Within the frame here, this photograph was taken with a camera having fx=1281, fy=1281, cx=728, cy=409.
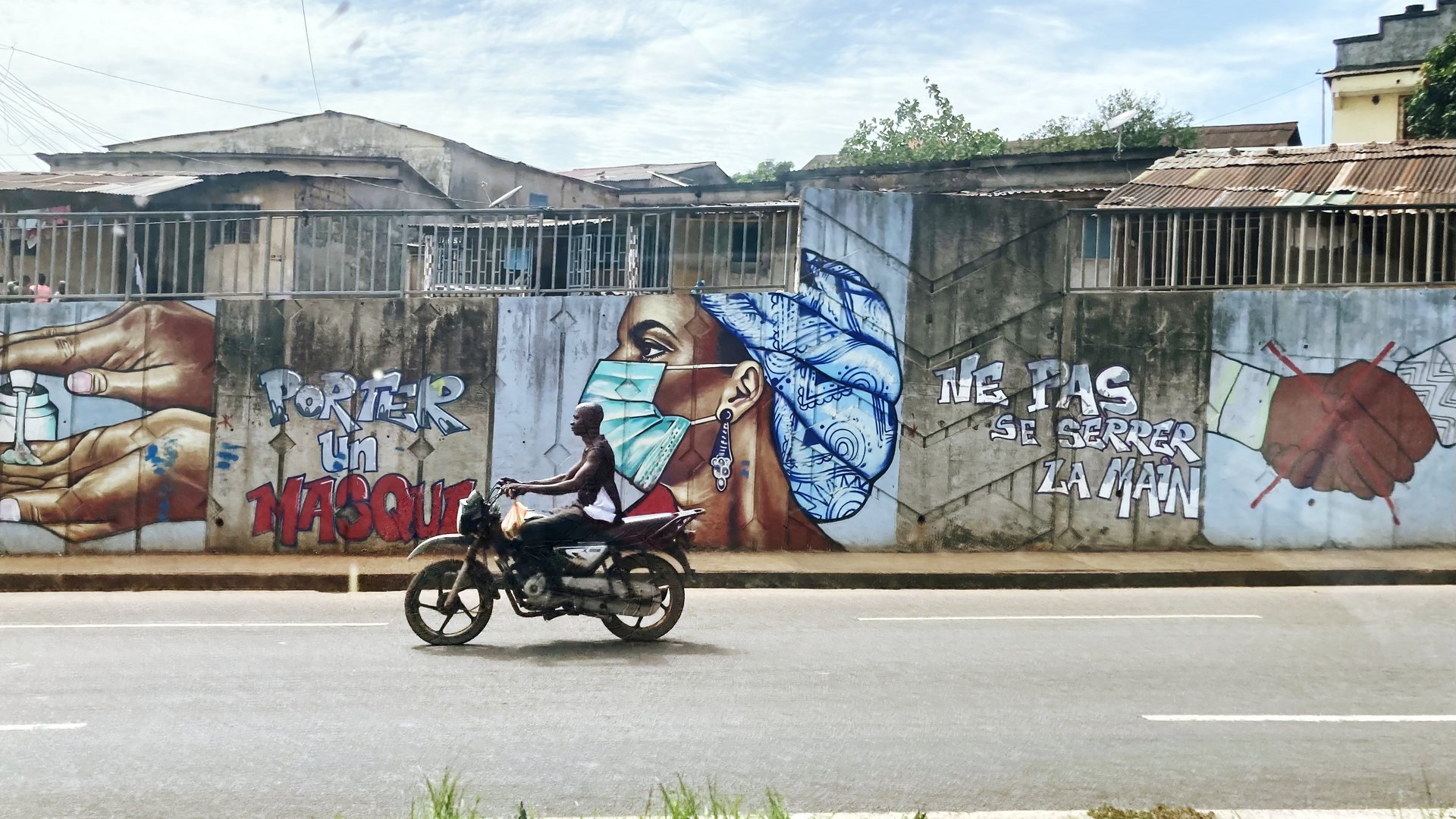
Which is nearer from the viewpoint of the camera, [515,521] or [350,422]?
[515,521]

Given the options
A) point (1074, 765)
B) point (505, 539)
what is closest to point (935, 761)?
point (1074, 765)

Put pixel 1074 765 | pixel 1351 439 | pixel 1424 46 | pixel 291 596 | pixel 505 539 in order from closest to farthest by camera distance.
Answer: pixel 1074 765 → pixel 505 539 → pixel 291 596 → pixel 1351 439 → pixel 1424 46

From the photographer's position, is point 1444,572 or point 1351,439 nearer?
point 1444,572

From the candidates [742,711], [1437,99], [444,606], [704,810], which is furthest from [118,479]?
[1437,99]

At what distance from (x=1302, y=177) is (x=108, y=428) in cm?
1517

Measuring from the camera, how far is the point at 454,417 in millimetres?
13750

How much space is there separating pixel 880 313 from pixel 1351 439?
515 cm

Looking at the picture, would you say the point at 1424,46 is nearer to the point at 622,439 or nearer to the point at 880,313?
the point at 880,313

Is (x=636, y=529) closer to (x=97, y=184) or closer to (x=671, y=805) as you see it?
(x=671, y=805)

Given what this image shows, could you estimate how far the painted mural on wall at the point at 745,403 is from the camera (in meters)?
13.7

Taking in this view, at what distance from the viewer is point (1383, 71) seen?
35.3 meters

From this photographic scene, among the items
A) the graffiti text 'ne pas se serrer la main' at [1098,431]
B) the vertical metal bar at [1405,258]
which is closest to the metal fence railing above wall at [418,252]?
the graffiti text 'ne pas se serrer la main' at [1098,431]

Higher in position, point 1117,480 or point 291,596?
point 1117,480

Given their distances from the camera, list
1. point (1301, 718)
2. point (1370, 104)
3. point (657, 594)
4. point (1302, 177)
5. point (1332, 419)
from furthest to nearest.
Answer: point (1370, 104)
point (1302, 177)
point (1332, 419)
point (657, 594)
point (1301, 718)
